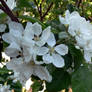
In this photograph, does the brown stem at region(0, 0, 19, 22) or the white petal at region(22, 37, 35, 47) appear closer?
the white petal at region(22, 37, 35, 47)

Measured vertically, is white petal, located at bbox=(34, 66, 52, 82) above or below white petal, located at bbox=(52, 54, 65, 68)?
below

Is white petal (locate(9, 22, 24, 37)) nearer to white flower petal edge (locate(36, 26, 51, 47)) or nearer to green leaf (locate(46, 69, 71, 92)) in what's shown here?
white flower petal edge (locate(36, 26, 51, 47))

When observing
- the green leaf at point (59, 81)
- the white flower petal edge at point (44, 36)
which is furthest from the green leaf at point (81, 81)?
the white flower petal edge at point (44, 36)

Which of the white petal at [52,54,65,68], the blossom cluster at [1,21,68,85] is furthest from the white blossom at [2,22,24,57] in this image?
the white petal at [52,54,65,68]

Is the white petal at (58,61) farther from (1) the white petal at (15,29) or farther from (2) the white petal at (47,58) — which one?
(1) the white petal at (15,29)

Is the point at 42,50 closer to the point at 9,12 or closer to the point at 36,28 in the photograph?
the point at 36,28

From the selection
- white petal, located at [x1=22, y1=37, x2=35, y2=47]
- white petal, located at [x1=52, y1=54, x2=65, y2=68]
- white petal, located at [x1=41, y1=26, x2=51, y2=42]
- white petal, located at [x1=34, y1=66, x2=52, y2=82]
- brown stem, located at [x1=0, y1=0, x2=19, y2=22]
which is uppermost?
brown stem, located at [x1=0, y1=0, x2=19, y2=22]

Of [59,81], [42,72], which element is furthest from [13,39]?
[59,81]
